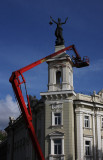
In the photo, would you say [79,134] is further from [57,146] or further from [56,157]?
[56,157]

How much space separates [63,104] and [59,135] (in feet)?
13.4

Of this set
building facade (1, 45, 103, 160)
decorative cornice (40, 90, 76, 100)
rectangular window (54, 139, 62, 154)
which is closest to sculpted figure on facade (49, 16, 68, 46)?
building facade (1, 45, 103, 160)

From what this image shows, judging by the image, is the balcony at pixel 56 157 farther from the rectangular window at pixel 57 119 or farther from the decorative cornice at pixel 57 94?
the decorative cornice at pixel 57 94

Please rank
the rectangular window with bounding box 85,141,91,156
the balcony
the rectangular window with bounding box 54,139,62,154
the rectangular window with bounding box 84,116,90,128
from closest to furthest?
1. the balcony
2. the rectangular window with bounding box 54,139,62,154
3. the rectangular window with bounding box 85,141,91,156
4. the rectangular window with bounding box 84,116,90,128

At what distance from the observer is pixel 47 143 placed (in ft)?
117

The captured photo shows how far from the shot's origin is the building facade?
35219 millimetres

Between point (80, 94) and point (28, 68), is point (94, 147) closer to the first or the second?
point (80, 94)

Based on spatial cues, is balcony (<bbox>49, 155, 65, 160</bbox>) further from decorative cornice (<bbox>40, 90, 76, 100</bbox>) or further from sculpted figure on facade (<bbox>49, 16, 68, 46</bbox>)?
sculpted figure on facade (<bbox>49, 16, 68, 46</bbox>)

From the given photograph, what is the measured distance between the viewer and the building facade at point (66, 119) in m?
35.2

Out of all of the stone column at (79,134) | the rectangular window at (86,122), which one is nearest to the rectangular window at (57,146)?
the stone column at (79,134)

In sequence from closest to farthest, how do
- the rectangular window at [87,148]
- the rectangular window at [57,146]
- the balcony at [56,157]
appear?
the balcony at [56,157]
the rectangular window at [57,146]
the rectangular window at [87,148]

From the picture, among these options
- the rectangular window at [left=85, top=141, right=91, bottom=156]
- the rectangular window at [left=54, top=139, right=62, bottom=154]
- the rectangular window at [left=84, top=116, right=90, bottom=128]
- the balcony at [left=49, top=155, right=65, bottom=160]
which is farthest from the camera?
the rectangular window at [left=84, top=116, right=90, bottom=128]

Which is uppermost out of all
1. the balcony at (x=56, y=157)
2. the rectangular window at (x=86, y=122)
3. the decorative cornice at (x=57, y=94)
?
the decorative cornice at (x=57, y=94)

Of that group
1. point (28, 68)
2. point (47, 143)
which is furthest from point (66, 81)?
point (47, 143)
